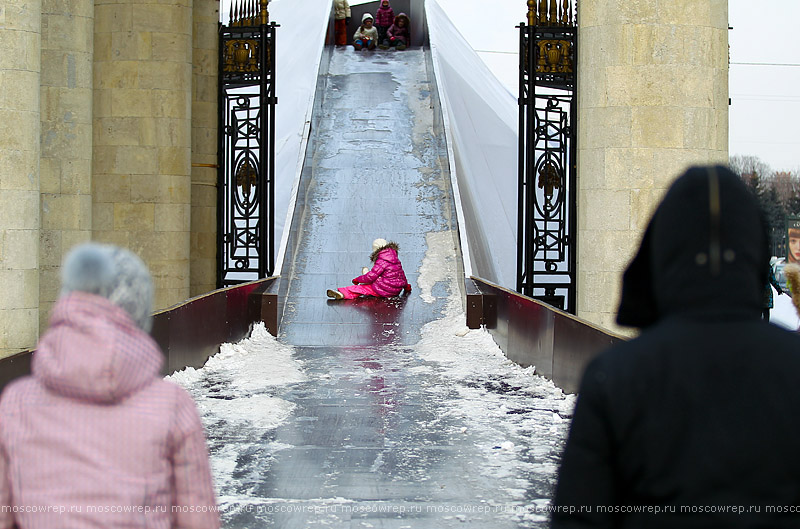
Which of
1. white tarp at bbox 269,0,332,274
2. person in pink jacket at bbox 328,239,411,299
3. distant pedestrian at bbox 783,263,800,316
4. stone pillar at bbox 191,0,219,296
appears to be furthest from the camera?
white tarp at bbox 269,0,332,274

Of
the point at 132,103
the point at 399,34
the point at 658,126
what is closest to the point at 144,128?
the point at 132,103

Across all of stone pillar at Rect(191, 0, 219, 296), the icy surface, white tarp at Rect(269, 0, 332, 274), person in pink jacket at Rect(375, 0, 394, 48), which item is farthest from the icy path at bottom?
person in pink jacket at Rect(375, 0, 394, 48)

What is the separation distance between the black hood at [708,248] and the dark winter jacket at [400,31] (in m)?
29.8

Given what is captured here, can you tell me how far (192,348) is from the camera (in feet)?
30.1

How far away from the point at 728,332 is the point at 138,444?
53.7 inches

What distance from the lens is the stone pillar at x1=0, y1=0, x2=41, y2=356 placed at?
32.7ft

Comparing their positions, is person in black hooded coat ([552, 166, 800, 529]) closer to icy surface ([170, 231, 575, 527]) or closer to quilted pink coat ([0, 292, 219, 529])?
quilted pink coat ([0, 292, 219, 529])

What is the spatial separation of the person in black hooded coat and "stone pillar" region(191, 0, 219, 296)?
15.5m

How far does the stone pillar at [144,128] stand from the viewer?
51.3 feet

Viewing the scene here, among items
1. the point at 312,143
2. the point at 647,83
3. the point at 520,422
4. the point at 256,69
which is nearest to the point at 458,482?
the point at 520,422

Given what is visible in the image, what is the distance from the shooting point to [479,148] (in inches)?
1018

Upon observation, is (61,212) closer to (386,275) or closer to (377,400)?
(386,275)

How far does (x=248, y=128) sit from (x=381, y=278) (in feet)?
12.7

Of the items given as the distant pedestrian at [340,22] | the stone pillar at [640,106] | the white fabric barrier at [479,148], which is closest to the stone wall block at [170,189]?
the white fabric barrier at [479,148]
